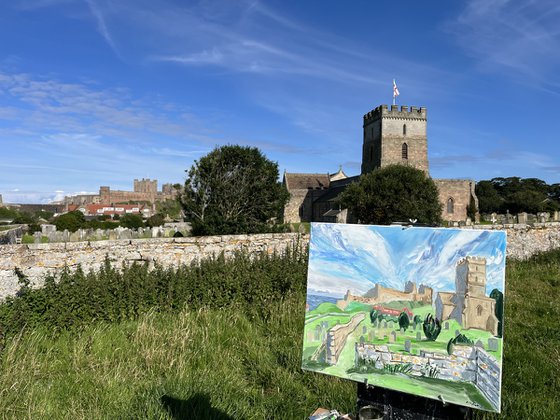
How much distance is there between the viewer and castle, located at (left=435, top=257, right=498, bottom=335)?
2375 millimetres

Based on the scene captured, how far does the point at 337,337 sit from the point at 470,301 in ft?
3.15

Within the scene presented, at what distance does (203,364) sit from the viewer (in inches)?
200

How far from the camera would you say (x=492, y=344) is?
2.35 meters

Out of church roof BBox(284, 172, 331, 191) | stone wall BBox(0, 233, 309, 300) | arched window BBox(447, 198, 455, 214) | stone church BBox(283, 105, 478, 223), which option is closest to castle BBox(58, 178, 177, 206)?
church roof BBox(284, 172, 331, 191)

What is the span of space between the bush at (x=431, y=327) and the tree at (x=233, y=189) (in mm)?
18246

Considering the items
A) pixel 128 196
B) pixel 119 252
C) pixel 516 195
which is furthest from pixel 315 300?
pixel 128 196

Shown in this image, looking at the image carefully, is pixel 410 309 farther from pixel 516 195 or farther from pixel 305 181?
pixel 516 195

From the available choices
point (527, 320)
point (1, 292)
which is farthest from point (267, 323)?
point (1, 292)

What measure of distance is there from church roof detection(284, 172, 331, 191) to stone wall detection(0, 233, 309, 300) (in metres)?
41.4

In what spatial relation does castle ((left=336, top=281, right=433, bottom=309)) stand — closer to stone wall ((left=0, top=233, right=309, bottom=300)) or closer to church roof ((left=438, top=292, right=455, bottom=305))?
church roof ((left=438, top=292, right=455, bottom=305))

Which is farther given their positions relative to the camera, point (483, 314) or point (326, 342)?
point (326, 342)

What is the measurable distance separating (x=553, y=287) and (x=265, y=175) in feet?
52.0

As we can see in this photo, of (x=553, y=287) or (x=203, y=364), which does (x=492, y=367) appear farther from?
(x=553, y=287)

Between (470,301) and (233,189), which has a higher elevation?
(233,189)
